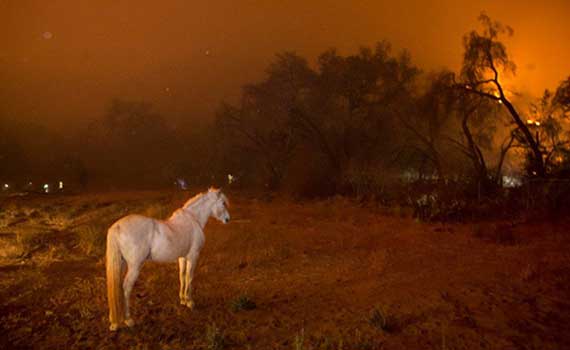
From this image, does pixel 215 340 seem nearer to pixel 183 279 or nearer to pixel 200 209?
pixel 183 279

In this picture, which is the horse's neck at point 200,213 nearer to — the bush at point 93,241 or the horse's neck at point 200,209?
the horse's neck at point 200,209

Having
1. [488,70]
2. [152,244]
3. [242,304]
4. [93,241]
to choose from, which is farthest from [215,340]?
[488,70]

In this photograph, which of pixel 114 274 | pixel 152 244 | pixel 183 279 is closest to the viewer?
pixel 114 274

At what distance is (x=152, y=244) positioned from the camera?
5418 mm

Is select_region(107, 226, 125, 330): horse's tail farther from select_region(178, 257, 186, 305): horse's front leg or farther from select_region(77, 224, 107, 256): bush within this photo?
select_region(77, 224, 107, 256): bush

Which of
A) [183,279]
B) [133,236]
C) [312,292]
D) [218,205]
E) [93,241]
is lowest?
[312,292]

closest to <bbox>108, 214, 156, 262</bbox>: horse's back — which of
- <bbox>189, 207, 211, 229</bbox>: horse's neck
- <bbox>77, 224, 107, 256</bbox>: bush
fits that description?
<bbox>189, 207, 211, 229</bbox>: horse's neck

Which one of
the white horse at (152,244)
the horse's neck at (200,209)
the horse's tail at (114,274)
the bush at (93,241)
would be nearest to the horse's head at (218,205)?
the white horse at (152,244)

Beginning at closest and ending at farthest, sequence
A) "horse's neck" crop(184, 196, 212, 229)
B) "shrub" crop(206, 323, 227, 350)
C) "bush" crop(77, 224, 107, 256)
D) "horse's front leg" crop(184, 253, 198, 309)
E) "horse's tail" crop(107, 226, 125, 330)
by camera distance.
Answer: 1. "shrub" crop(206, 323, 227, 350)
2. "horse's tail" crop(107, 226, 125, 330)
3. "horse's front leg" crop(184, 253, 198, 309)
4. "horse's neck" crop(184, 196, 212, 229)
5. "bush" crop(77, 224, 107, 256)

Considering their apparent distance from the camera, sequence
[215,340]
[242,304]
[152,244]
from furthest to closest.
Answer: [242,304] < [152,244] < [215,340]

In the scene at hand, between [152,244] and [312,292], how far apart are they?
3249mm

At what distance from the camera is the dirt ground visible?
16.9 feet

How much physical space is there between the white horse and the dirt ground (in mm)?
429

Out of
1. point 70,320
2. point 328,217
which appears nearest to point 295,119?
point 328,217
